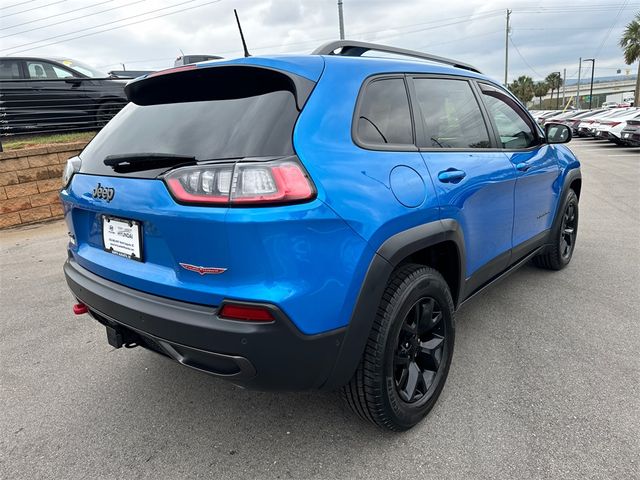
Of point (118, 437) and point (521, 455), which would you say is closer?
point (521, 455)

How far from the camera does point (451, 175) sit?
2.42 meters

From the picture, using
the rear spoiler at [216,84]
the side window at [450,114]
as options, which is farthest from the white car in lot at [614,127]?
the rear spoiler at [216,84]

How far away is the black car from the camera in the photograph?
7.94 metres

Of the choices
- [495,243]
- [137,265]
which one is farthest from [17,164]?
[495,243]

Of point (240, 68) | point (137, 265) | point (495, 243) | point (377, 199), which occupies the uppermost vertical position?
point (240, 68)

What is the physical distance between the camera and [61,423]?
8.09 feet

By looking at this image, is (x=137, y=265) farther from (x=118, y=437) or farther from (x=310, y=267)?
(x=118, y=437)

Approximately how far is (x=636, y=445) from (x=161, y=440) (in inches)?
86.9

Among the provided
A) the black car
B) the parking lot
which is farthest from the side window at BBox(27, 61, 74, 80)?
the parking lot

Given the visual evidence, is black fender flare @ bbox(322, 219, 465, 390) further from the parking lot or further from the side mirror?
the side mirror

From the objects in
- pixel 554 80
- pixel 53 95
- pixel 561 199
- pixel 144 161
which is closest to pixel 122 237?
pixel 144 161

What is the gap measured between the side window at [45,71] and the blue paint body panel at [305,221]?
7874mm

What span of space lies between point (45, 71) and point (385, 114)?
8.98m

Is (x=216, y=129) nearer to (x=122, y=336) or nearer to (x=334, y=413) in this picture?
(x=122, y=336)
